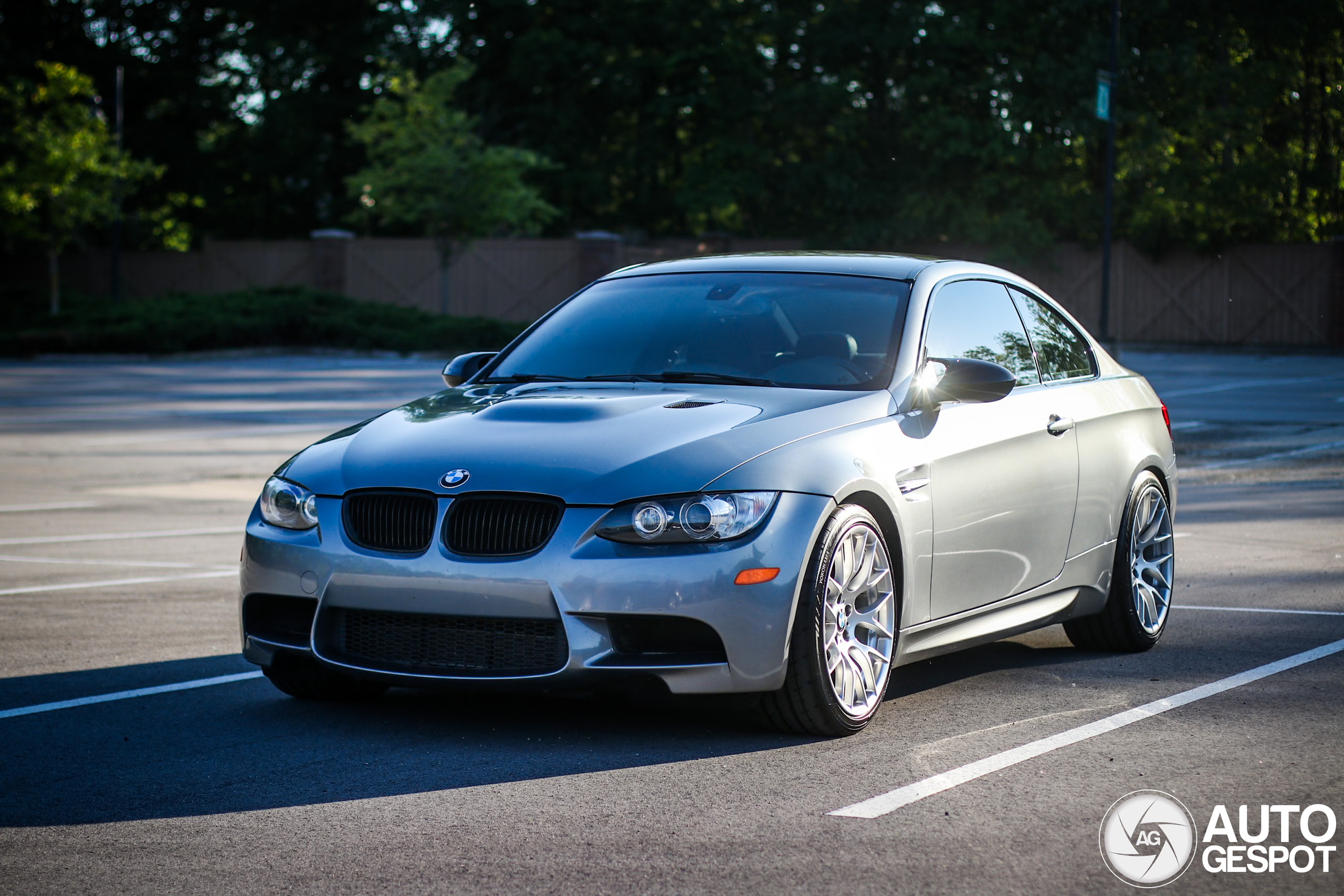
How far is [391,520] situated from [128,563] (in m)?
5.00

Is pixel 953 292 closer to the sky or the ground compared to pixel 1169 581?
closer to the sky

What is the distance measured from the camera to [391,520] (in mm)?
5418

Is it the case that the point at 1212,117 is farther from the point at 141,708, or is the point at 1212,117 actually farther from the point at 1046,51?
the point at 141,708

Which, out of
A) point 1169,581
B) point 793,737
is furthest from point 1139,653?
point 793,737

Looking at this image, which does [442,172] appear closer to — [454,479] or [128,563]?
[128,563]

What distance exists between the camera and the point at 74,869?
4.15m

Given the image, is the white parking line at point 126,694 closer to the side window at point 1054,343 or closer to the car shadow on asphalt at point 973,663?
the car shadow on asphalt at point 973,663

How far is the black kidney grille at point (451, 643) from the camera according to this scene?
523cm

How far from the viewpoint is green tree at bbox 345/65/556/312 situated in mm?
43750

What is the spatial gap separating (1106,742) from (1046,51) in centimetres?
4681

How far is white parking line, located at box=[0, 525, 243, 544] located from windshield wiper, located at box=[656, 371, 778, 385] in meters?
5.82

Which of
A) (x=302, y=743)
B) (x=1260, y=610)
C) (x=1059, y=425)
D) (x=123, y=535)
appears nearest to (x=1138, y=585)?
(x=1059, y=425)

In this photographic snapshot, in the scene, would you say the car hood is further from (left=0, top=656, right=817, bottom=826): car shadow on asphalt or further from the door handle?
the door handle

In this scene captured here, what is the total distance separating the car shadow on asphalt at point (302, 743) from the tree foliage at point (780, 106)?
136 ft
